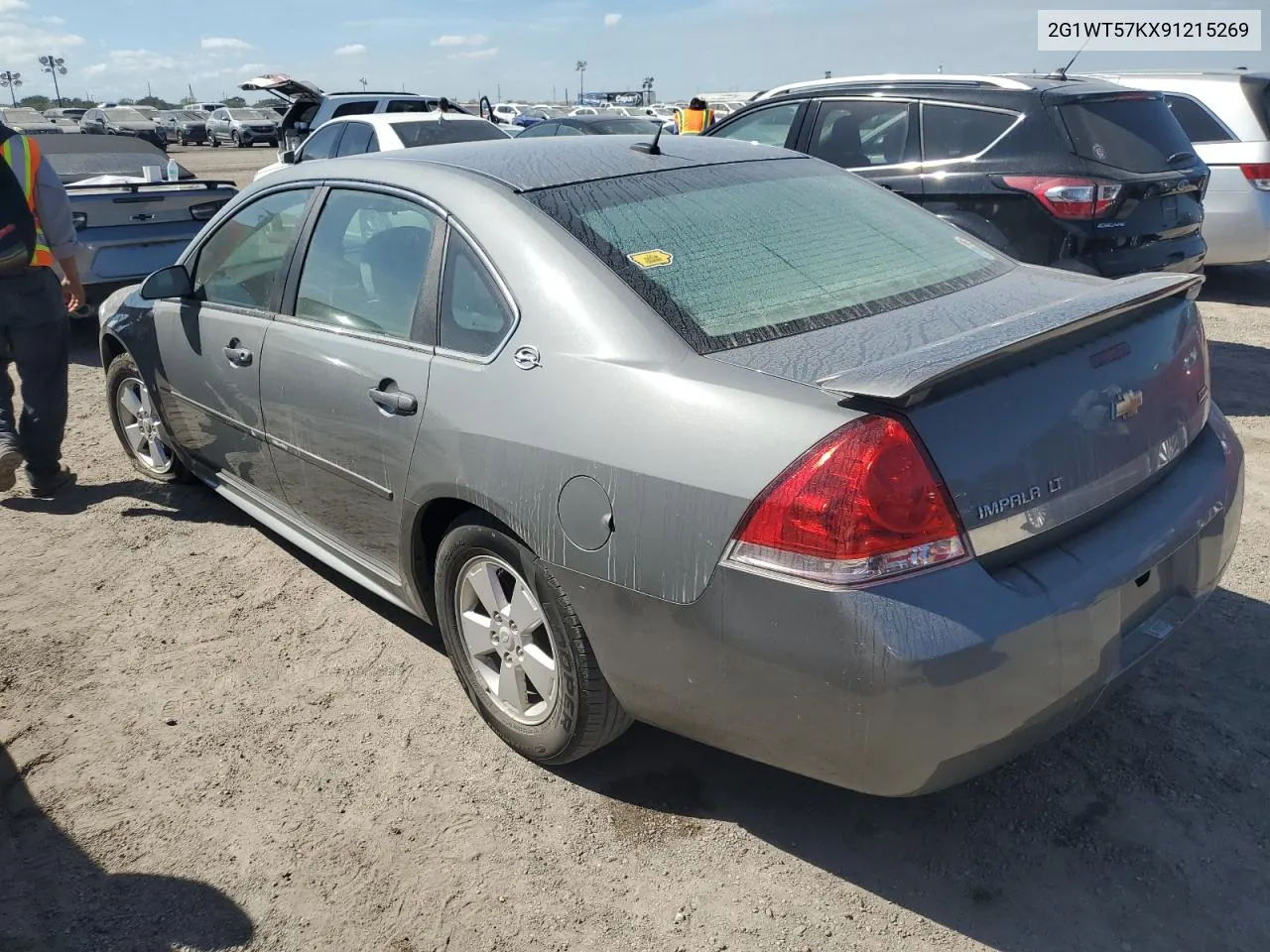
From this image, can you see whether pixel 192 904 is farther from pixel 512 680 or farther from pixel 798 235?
pixel 798 235

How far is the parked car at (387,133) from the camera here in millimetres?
10038

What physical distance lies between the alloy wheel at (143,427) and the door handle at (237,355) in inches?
44.7

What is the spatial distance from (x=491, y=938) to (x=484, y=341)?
4.77 ft

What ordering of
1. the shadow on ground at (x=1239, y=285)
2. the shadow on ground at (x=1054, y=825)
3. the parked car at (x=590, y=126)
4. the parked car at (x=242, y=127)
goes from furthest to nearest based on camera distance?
the parked car at (x=242, y=127) < the parked car at (x=590, y=126) < the shadow on ground at (x=1239, y=285) < the shadow on ground at (x=1054, y=825)

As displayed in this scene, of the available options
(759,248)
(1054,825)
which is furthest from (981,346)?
(1054,825)

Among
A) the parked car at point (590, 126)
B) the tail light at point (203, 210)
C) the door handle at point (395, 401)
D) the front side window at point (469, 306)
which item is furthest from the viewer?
the parked car at point (590, 126)

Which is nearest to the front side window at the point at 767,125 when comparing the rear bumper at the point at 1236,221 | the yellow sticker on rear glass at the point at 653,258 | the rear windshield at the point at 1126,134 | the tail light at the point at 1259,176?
the rear windshield at the point at 1126,134

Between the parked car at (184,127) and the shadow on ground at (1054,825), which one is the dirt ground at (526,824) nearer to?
the shadow on ground at (1054,825)

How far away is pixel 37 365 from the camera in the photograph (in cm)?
476

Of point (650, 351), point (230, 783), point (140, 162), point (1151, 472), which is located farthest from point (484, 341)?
point (140, 162)

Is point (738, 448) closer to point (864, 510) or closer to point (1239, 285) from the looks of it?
point (864, 510)

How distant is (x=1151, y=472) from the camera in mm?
2363

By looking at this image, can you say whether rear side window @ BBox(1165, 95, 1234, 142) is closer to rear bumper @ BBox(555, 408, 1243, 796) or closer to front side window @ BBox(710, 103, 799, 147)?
front side window @ BBox(710, 103, 799, 147)

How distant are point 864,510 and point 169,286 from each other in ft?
10.5
